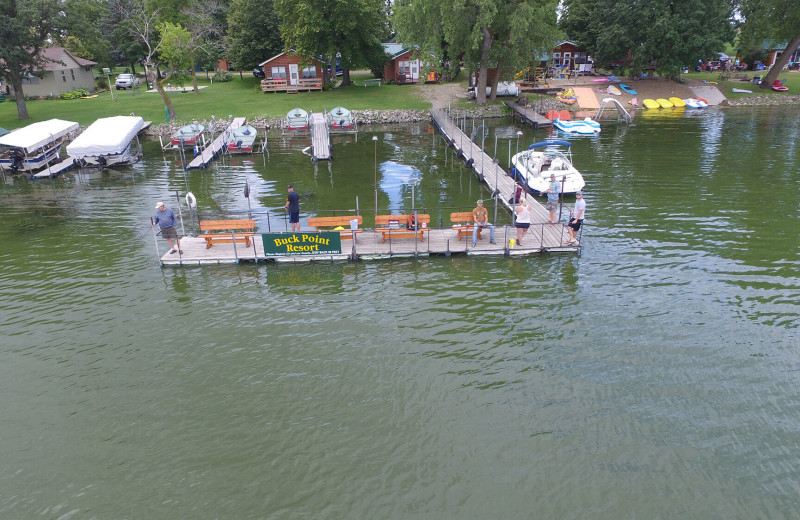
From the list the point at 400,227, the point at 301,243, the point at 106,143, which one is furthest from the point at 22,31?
the point at 400,227

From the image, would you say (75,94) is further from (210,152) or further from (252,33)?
(210,152)

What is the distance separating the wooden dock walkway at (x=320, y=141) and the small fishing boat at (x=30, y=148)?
18.7 metres

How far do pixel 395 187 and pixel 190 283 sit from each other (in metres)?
14.5

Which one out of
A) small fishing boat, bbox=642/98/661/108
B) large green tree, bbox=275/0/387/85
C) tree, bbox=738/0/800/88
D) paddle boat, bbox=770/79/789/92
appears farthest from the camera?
paddle boat, bbox=770/79/789/92

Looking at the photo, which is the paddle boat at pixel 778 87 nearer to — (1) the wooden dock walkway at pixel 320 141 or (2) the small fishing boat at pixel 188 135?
(1) the wooden dock walkway at pixel 320 141

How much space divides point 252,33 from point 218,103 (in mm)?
14943

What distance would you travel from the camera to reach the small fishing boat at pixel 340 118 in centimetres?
4647

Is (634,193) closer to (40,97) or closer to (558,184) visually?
(558,184)

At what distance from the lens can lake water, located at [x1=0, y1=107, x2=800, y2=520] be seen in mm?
10625

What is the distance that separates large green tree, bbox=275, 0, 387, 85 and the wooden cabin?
1517 millimetres

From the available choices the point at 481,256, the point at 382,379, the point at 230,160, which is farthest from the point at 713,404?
the point at 230,160

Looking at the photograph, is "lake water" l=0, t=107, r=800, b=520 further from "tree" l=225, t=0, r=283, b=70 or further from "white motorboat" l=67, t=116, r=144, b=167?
"tree" l=225, t=0, r=283, b=70

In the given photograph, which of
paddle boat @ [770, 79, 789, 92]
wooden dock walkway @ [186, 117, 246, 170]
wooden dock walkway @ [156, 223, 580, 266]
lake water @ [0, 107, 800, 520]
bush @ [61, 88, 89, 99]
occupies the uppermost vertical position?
bush @ [61, 88, 89, 99]

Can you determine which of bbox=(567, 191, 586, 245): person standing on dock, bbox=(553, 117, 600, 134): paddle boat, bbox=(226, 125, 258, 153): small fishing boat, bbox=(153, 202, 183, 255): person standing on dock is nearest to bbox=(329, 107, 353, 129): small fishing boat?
bbox=(226, 125, 258, 153): small fishing boat
